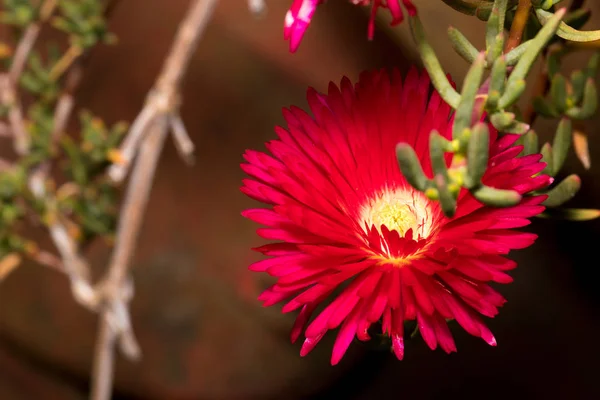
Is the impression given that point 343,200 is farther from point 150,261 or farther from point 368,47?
point 150,261

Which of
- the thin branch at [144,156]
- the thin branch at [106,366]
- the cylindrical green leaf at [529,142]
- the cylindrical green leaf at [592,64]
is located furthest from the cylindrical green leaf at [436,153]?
the thin branch at [106,366]

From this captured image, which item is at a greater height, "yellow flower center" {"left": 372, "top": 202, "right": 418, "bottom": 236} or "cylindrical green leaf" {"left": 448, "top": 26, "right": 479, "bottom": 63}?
"cylindrical green leaf" {"left": 448, "top": 26, "right": 479, "bottom": 63}

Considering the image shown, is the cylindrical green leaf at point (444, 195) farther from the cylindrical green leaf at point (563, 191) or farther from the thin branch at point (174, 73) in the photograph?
the thin branch at point (174, 73)

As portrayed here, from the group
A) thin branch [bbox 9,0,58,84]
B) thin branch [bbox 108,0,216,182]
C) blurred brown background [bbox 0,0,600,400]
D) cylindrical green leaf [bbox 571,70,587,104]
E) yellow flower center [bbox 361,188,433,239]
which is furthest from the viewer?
blurred brown background [bbox 0,0,600,400]

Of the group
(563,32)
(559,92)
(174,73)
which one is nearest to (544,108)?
(559,92)

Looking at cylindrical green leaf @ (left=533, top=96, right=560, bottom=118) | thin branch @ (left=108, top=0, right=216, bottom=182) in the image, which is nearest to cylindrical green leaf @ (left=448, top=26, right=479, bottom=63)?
cylindrical green leaf @ (left=533, top=96, right=560, bottom=118)

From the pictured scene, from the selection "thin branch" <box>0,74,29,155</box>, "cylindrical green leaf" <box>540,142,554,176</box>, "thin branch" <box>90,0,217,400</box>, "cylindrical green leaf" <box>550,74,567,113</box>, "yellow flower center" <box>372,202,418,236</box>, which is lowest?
"cylindrical green leaf" <box>540,142,554,176</box>

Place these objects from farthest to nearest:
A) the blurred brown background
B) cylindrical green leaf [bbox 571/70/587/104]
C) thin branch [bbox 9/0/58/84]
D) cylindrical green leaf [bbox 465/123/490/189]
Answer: the blurred brown background
thin branch [bbox 9/0/58/84]
cylindrical green leaf [bbox 571/70/587/104]
cylindrical green leaf [bbox 465/123/490/189]

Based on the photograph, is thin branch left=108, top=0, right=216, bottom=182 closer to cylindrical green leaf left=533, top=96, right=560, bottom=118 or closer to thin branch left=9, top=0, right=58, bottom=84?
thin branch left=9, top=0, right=58, bottom=84
